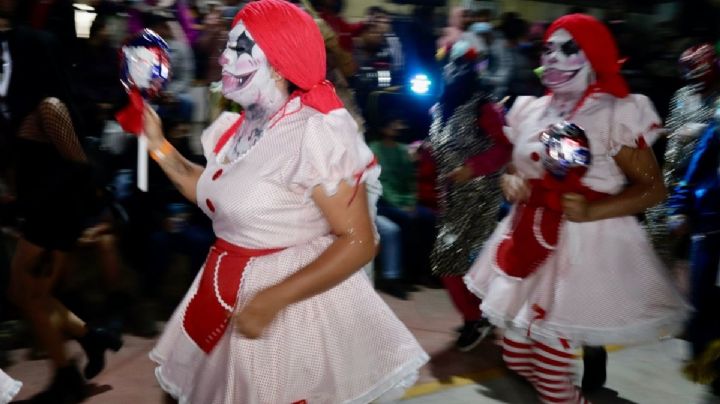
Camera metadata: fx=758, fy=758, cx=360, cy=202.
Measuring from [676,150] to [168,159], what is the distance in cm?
364

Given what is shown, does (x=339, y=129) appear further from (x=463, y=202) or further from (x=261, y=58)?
(x=463, y=202)

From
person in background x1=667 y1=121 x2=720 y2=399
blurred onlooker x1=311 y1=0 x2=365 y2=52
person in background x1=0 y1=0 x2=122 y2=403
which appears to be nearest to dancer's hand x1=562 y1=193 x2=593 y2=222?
person in background x1=667 y1=121 x2=720 y2=399

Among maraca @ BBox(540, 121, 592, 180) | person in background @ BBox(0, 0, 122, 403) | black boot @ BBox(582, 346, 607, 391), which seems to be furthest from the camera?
black boot @ BBox(582, 346, 607, 391)

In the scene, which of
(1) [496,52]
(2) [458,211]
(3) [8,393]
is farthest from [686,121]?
(3) [8,393]

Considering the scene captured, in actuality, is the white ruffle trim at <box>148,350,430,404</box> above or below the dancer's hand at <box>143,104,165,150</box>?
below

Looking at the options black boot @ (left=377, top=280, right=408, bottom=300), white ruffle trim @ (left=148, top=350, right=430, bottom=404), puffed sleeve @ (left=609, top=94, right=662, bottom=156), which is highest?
puffed sleeve @ (left=609, top=94, right=662, bottom=156)

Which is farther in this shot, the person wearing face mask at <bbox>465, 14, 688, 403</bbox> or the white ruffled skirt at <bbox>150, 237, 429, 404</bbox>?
the person wearing face mask at <bbox>465, 14, 688, 403</bbox>

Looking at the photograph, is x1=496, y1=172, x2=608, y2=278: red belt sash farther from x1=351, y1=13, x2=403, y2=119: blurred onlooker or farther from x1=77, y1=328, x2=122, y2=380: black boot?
x1=351, y1=13, x2=403, y2=119: blurred onlooker

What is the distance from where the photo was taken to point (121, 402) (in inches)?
143

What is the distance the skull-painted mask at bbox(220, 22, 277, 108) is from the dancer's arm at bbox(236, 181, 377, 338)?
0.36 m

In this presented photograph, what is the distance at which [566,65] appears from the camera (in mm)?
3232

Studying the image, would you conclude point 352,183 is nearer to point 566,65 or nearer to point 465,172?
point 566,65

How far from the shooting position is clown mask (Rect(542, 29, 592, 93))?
3.22 m

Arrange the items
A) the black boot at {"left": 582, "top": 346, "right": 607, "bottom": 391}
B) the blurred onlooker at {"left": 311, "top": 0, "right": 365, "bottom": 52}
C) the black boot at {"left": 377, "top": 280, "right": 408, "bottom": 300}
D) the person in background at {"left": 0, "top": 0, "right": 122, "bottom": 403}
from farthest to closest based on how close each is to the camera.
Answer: the blurred onlooker at {"left": 311, "top": 0, "right": 365, "bottom": 52}, the black boot at {"left": 377, "top": 280, "right": 408, "bottom": 300}, the black boot at {"left": 582, "top": 346, "right": 607, "bottom": 391}, the person in background at {"left": 0, "top": 0, "right": 122, "bottom": 403}
